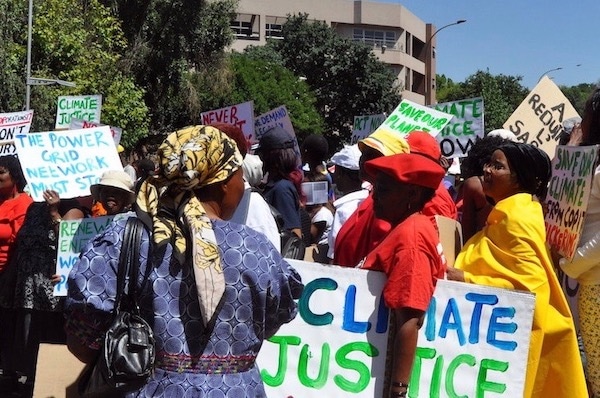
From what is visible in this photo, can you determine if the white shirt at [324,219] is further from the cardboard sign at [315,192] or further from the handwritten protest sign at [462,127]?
the handwritten protest sign at [462,127]

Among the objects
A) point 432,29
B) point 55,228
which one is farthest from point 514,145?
point 432,29

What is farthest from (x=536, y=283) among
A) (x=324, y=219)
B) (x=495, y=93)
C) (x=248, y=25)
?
→ (x=248, y=25)

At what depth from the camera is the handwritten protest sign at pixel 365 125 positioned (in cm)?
937

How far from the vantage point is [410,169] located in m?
3.14

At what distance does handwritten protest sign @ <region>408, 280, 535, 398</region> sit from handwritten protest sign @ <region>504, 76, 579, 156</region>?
3569 mm

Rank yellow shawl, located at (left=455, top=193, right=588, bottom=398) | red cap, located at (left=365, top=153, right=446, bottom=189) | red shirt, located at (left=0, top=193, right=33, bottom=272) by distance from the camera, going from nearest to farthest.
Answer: red cap, located at (left=365, top=153, right=446, bottom=189) < yellow shawl, located at (left=455, top=193, right=588, bottom=398) < red shirt, located at (left=0, top=193, right=33, bottom=272)

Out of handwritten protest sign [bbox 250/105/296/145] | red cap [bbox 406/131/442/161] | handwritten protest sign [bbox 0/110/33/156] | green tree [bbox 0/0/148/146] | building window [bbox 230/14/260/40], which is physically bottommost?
red cap [bbox 406/131/442/161]

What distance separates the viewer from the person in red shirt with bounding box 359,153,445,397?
9.71ft

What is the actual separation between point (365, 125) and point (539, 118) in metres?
3.21

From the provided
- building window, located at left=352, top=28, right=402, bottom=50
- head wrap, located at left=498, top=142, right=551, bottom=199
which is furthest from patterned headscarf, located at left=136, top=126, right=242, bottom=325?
building window, located at left=352, top=28, right=402, bottom=50

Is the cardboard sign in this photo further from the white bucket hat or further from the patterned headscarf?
the patterned headscarf

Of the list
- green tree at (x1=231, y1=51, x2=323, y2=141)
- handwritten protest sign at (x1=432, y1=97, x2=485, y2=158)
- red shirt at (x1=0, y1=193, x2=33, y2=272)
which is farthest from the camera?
green tree at (x1=231, y1=51, x2=323, y2=141)

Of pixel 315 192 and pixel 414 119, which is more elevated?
pixel 414 119

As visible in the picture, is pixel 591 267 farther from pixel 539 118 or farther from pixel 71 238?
pixel 71 238
